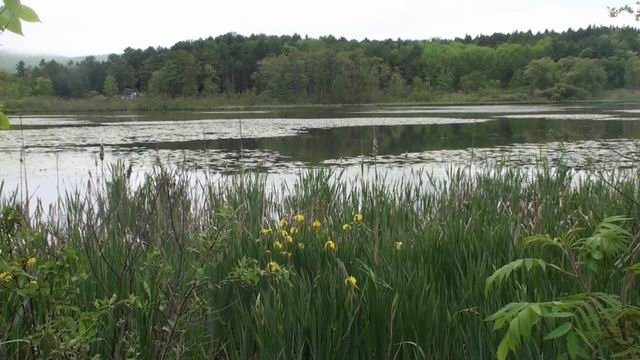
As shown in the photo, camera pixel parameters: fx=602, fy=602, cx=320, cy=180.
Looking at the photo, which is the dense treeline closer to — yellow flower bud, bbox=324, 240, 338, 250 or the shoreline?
the shoreline

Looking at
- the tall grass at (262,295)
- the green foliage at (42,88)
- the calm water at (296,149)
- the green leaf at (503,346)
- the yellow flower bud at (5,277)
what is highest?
the green foliage at (42,88)

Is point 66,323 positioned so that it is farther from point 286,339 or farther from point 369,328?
point 369,328

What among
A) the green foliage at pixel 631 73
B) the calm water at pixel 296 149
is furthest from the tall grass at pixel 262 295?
the green foliage at pixel 631 73

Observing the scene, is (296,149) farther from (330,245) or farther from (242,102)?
(242,102)

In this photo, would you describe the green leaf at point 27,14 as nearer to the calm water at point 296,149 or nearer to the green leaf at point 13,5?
the green leaf at point 13,5

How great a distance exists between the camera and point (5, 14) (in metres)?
1.27

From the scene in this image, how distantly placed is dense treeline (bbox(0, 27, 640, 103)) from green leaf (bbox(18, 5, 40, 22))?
75.1 m

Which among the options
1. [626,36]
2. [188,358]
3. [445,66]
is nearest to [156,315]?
[188,358]

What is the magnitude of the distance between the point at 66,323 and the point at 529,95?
8659cm

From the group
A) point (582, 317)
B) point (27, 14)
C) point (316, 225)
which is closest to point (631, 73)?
point (316, 225)

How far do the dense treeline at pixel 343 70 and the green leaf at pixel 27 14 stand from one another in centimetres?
7513

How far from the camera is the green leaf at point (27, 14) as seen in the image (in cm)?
125

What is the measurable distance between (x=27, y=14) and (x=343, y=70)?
83029mm

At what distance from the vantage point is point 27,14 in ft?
4.12
